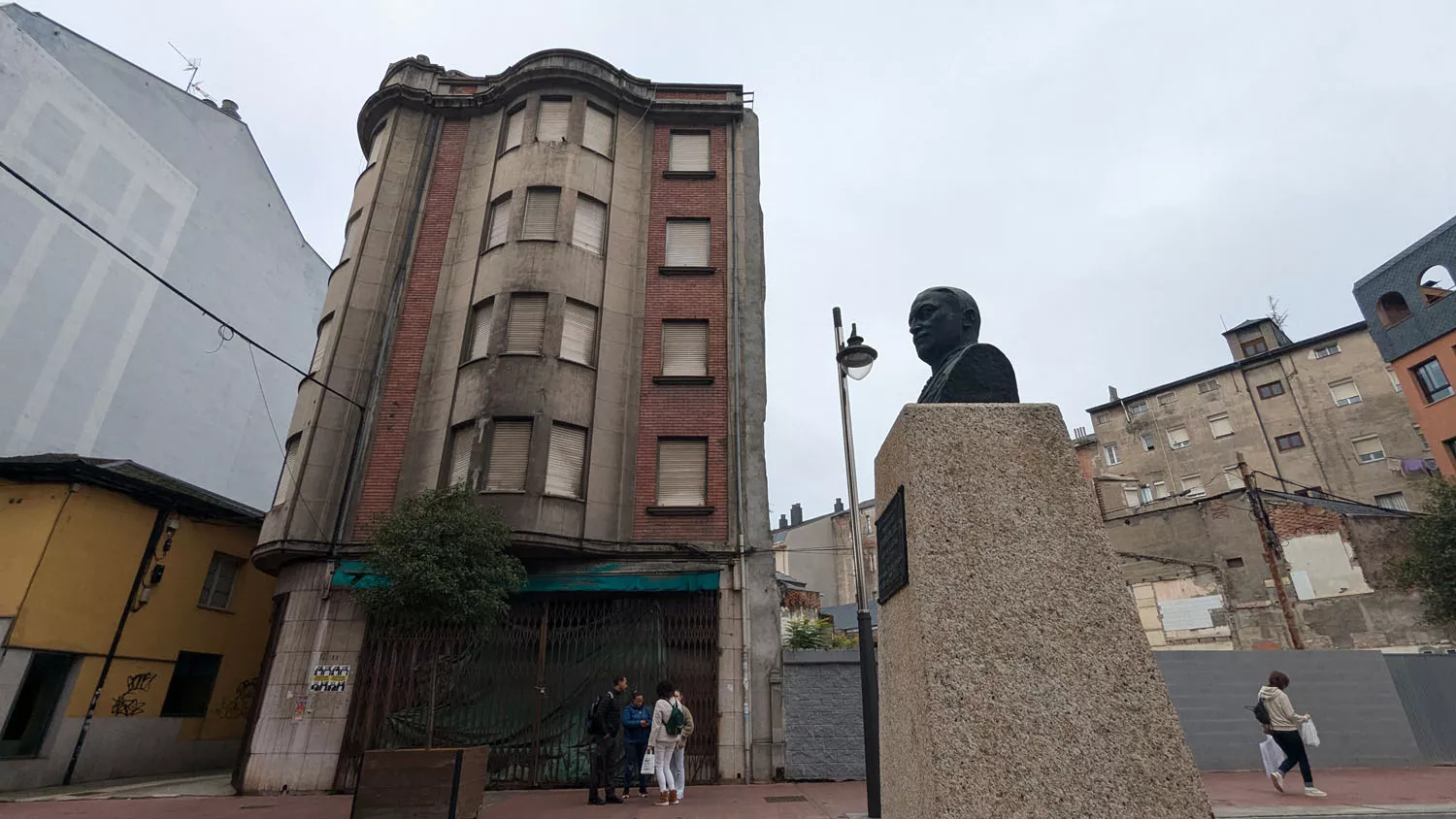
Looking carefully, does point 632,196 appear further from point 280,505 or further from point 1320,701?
point 1320,701

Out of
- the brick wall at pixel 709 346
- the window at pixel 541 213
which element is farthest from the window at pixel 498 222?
the brick wall at pixel 709 346

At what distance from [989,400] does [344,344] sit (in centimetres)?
1499

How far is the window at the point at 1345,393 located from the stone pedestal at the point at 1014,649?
133 feet

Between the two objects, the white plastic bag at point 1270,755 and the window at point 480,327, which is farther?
the window at point 480,327

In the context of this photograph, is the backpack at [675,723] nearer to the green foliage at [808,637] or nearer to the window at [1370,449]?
the green foliage at [808,637]

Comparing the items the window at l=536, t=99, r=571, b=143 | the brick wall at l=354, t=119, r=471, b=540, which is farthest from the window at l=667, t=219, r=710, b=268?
the brick wall at l=354, t=119, r=471, b=540

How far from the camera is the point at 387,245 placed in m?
16.2

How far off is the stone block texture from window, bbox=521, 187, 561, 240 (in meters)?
11.0

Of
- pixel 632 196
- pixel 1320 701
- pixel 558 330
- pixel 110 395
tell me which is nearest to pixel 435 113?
pixel 632 196

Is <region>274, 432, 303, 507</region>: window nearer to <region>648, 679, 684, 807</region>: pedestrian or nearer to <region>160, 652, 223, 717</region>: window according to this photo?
<region>160, 652, 223, 717</region>: window

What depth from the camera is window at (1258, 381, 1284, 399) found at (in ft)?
114

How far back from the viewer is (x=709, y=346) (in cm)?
1558

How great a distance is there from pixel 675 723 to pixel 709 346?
8521 millimetres

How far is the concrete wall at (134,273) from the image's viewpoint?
18328 millimetres
